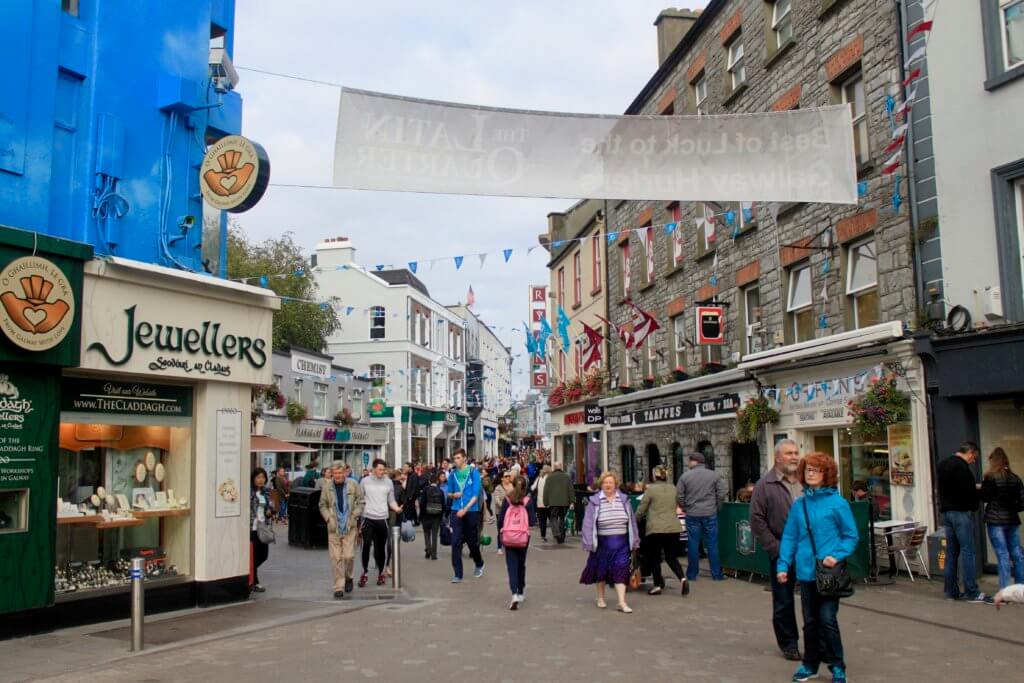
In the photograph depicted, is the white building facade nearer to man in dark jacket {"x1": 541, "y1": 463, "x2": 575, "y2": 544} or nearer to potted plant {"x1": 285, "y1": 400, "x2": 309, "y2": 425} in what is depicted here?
potted plant {"x1": 285, "y1": 400, "x2": 309, "y2": 425}

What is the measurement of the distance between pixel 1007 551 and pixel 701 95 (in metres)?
14.0

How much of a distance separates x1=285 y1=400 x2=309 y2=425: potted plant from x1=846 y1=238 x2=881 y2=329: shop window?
961 inches

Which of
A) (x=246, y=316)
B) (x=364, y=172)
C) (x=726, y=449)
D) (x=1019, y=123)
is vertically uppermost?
(x=1019, y=123)

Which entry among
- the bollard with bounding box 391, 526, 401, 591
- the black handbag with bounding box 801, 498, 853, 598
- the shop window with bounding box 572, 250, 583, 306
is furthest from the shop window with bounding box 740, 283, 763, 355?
the shop window with bounding box 572, 250, 583, 306

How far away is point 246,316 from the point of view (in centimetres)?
1227

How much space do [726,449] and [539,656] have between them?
40.3 ft

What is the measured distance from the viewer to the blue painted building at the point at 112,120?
10.5 metres

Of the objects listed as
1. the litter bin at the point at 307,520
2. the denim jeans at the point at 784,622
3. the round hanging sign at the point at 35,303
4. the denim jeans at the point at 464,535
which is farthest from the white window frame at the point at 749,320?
the round hanging sign at the point at 35,303

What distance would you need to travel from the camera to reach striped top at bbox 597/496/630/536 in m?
10.8

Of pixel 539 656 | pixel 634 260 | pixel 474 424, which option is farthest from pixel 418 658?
pixel 474 424

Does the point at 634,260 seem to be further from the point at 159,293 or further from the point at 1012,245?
the point at 159,293

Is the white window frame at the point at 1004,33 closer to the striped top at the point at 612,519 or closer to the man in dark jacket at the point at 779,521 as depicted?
the man in dark jacket at the point at 779,521

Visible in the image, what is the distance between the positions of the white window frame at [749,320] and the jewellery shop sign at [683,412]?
3.62 ft

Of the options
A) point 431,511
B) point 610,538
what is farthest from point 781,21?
point 610,538
